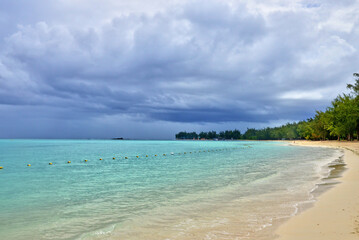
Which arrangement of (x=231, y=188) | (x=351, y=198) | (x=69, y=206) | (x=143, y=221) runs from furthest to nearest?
(x=231, y=188)
(x=69, y=206)
(x=351, y=198)
(x=143, y=221)

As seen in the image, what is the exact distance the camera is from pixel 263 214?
956 centimetres

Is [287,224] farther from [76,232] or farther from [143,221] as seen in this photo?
[76,232]

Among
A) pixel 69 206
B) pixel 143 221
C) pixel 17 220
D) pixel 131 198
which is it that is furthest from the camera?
pixel 131 198

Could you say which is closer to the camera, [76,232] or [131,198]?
[76,232]

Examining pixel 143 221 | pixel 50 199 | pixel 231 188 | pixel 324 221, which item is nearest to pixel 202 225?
pixel 143 221

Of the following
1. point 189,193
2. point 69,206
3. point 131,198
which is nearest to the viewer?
point 69,206

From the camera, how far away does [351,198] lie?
36.7ft

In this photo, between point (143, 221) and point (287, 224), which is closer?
point (287, 224)

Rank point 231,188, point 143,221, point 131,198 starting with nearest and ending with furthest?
point 143,221
point 131,198
point 231,188

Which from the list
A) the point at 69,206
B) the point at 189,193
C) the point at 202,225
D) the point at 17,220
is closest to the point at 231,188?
the point at 189,193

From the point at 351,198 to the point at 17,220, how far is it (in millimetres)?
13175

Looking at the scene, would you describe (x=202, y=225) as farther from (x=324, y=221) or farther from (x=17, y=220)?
(x=17, y=220)

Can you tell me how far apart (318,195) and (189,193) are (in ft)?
Answer: 20.7

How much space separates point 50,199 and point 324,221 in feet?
41.6
